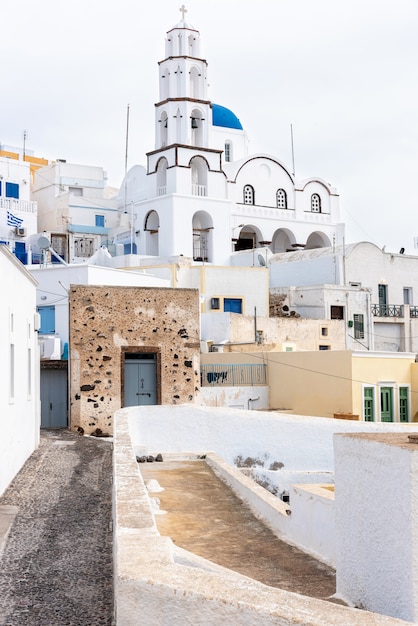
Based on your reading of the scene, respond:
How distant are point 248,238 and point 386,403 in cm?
2286

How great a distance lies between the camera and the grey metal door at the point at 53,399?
20125mm

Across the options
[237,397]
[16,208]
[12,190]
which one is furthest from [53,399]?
[12,190]

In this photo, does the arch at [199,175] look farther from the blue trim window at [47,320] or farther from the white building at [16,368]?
the white building at [16,368]

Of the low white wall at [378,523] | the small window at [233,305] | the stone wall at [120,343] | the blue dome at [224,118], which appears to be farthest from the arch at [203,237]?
the low white wall at [378,523]

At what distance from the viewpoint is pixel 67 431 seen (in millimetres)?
18156

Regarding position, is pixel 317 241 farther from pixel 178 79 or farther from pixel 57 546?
pixel 57 546

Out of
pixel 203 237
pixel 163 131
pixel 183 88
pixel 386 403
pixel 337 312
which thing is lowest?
pixel 386 403

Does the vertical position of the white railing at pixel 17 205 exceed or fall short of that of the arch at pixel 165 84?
it falls short

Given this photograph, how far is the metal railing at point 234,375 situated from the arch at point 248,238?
19.9 meters

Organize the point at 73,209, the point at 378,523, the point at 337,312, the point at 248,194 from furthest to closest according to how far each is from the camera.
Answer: the point at 248,194, the point at 73,209, the point at 337,312, the point at 378,523

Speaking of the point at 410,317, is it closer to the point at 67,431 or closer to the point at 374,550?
the point at 67,431

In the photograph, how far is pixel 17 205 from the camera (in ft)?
133

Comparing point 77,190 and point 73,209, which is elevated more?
point 77,190

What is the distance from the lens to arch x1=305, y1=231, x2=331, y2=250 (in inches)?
1781
